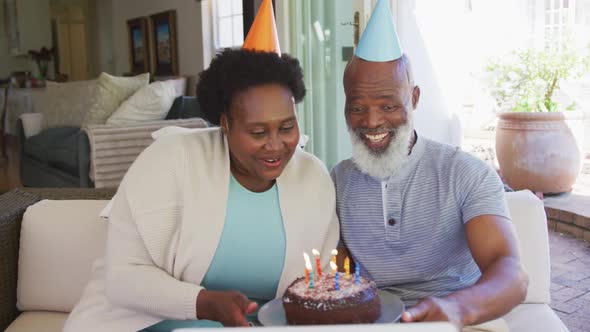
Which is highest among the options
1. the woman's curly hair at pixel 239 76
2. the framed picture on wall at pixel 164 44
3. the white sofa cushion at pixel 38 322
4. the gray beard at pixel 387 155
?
the framed picture on wall at pixel 164 44

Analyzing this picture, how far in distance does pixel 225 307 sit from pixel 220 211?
28cm

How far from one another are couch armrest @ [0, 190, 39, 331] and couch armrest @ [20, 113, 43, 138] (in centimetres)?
435

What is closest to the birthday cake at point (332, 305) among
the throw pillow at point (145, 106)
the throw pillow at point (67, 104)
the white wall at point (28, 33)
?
the throw pillow at point (145, 106)

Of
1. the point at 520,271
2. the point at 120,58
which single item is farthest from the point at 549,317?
the point at 120,58

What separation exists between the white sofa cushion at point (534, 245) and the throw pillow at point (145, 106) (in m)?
3.54

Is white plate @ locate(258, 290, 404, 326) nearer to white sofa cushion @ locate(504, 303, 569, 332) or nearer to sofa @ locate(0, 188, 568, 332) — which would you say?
white sofa cushion @ locate(504, 303, 569, 332)

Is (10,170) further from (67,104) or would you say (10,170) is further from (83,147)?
(83,147)

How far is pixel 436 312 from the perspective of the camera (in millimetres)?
1011

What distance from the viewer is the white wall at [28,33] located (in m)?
10.3

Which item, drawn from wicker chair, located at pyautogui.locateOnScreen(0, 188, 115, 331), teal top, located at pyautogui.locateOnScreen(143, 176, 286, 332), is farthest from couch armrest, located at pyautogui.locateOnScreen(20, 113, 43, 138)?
teal top, located at pyautogui.locateOnScreen(143, 176, 286, 332)

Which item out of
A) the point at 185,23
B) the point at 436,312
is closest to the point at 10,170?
the point at 185,23

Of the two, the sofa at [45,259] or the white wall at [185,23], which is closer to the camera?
the sofa at [45,259]

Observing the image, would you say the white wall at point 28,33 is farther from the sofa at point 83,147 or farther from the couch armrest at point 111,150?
the couch armrest at point 111,150

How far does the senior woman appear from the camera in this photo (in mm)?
1385
